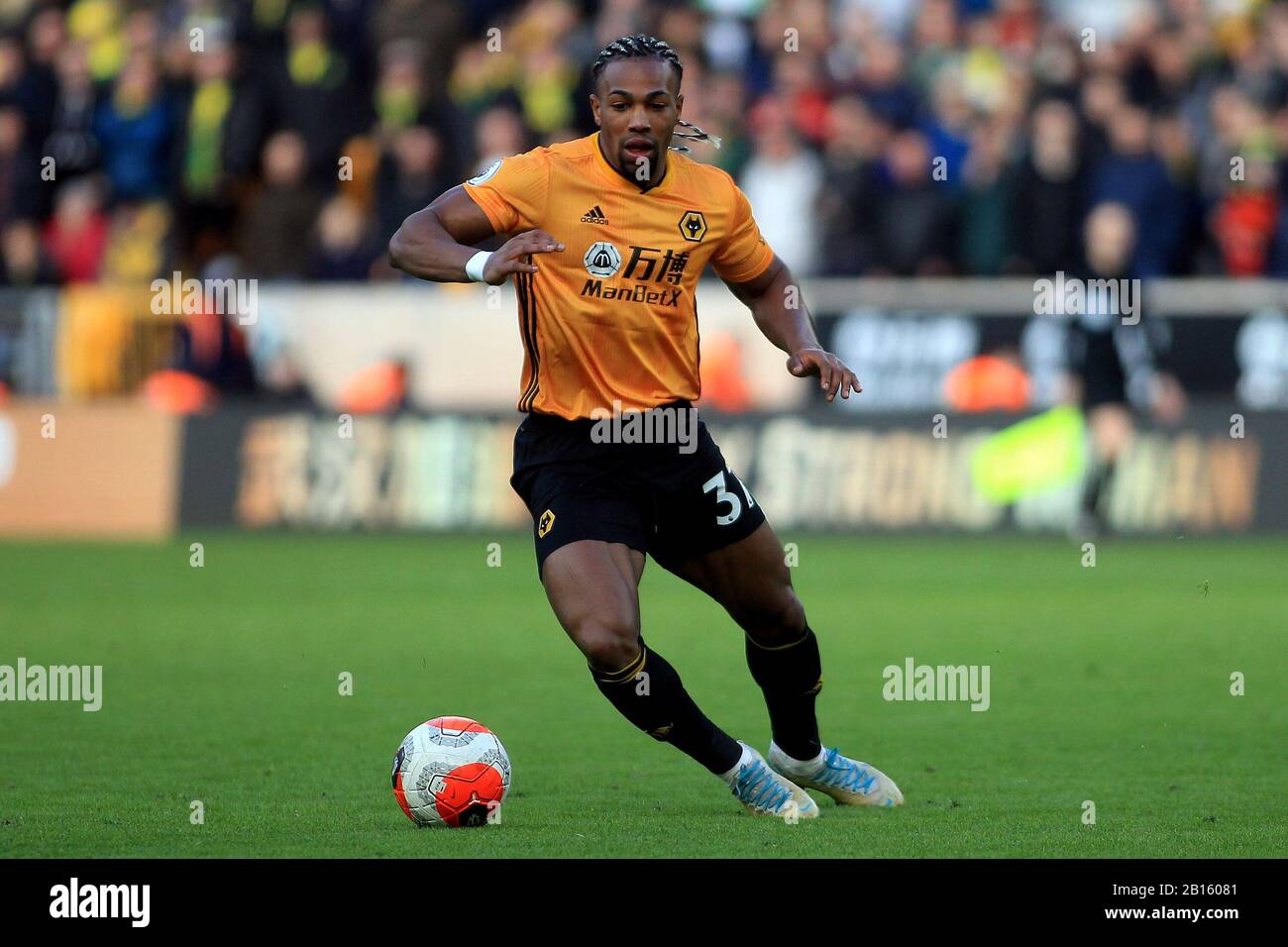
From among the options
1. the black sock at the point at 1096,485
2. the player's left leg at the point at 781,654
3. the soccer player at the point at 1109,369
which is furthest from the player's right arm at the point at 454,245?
the black sock at the point at 1096,485

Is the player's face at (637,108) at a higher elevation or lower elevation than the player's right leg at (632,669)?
higher

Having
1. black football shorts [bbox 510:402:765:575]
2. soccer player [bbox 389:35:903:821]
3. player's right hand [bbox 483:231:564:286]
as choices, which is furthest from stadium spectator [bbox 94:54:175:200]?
player's right hand [bbox 483:231:564:286]

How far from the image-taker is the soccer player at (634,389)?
7.56 metres

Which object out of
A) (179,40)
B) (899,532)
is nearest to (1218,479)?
Result: (899,532)

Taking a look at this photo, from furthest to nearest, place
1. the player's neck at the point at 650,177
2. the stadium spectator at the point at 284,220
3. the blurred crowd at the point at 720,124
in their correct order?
the stadium spectator at the point at 284,220, the blurred crowd at the point at 720,124, the player's neck at the point at 650,177

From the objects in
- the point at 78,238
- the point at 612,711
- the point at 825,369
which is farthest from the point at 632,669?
the point at 78,238

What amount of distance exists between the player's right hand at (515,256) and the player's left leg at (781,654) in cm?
131

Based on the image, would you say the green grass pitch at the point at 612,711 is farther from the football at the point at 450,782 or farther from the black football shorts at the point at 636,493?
the black football shorts at the point at 636,493

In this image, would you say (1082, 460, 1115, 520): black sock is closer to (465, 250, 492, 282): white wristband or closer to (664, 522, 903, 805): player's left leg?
(664, 522, 903, 805): player's left leg

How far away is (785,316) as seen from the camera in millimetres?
8164

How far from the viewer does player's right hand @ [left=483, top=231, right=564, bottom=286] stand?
6.96 meters

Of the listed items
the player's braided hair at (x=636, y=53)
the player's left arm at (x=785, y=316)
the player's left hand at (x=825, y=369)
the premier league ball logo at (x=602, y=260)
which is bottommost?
the player's left hand at (x=825, y=369)

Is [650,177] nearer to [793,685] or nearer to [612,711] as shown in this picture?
[793,685]

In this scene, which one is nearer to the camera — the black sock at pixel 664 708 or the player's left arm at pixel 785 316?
the black sock at pixel 664 708
